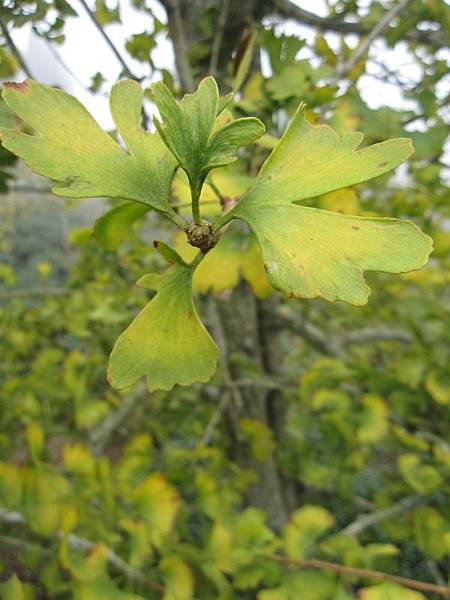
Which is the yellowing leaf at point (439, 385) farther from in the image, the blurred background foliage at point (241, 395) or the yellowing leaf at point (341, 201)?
the yellowing leaf at point (341, 201)

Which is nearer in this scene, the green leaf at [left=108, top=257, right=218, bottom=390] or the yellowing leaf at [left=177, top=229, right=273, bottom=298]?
the green leaf at [left=108, top=257, right=218, bottom=390]

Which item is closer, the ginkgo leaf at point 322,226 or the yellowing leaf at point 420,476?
the ginkgo leaf at point 322,226

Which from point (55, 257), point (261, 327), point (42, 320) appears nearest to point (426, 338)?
point (261, 327)

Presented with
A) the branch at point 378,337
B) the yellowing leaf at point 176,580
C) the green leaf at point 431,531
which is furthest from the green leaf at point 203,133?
the branch at point 378,337

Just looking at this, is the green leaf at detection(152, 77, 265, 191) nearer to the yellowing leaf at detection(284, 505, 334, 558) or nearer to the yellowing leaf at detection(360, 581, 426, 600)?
the yellowing leaf at detection(360, 581, 426, 600)

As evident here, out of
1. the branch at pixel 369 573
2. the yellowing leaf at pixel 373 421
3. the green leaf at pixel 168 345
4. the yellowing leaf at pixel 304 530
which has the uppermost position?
the green leaf at pixel 168 345

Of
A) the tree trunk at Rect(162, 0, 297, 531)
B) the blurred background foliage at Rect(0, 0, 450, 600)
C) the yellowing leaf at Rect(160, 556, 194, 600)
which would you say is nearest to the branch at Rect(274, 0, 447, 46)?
the blurred background foliage at Rect(0, 0, 450, 600)

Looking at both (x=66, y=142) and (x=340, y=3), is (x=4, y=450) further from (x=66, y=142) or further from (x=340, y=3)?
(x=340, y=3)

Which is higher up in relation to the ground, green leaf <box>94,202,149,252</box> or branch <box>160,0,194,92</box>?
branch <box>160,0,194,92</box>
